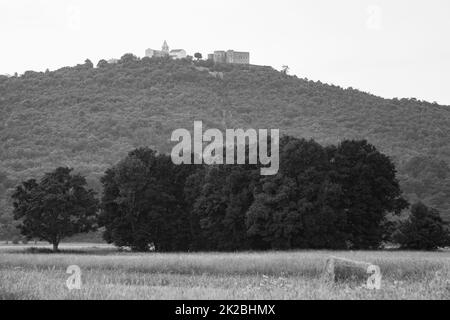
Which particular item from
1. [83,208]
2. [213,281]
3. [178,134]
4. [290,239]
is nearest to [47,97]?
[178,134]

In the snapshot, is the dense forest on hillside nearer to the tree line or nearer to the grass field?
the tree line

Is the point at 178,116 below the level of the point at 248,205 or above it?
above

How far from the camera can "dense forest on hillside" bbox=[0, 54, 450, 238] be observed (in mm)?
109375

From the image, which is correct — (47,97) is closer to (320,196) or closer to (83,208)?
(83,208)

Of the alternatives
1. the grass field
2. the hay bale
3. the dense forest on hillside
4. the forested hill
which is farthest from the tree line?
the hay bale

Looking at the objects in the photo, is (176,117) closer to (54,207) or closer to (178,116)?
(178,116)

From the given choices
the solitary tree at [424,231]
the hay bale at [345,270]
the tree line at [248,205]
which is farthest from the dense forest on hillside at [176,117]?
the hay bale at [345,270]

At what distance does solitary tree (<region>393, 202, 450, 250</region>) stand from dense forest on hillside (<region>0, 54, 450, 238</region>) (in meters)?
Result: 24.5

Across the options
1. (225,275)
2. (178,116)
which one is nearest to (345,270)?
(225,275)

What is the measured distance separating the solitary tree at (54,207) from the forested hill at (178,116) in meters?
29.7

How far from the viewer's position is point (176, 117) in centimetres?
15225

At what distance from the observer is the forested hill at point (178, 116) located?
112 meters

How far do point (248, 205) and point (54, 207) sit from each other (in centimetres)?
1746

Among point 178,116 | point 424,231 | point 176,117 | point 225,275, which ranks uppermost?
point 178,116
